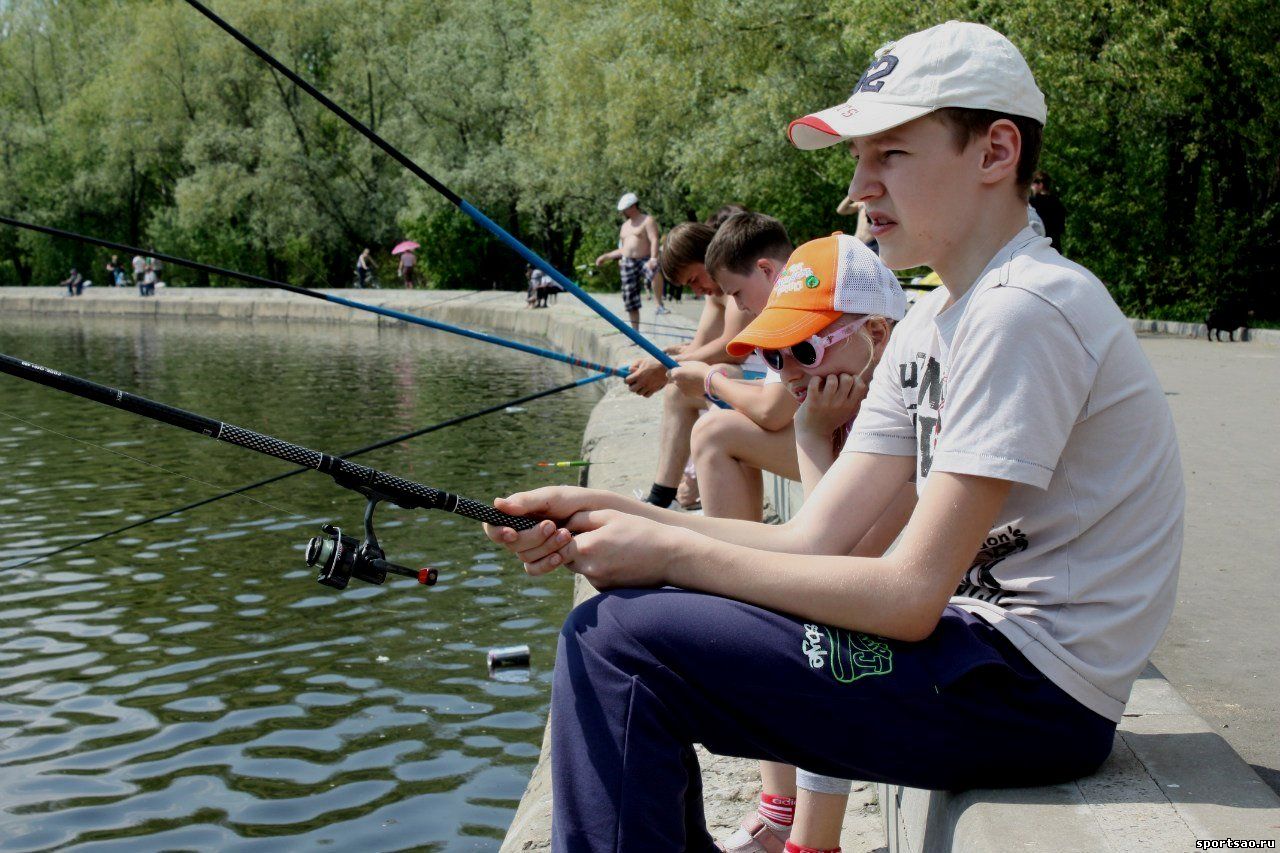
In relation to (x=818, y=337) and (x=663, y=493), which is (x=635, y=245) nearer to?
(x=663, y=493)

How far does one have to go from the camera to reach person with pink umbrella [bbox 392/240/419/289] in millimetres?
36906

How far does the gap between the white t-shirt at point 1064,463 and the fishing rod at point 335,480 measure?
0.73 m

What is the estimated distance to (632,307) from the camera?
1645cm

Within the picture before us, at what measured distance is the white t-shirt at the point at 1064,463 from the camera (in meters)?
1.91

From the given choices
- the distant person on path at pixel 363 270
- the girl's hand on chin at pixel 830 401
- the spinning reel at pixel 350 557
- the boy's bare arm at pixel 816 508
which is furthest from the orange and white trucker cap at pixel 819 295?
the distant person on path at pixel 363 270

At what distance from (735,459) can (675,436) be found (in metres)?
1.67

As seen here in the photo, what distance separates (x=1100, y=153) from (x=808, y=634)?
1885cm

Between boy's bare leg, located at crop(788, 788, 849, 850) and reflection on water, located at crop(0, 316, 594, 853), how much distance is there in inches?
76.4

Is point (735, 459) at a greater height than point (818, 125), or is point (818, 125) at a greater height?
point (818, 125)

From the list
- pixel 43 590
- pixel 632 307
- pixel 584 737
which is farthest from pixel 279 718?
pixel 632 307

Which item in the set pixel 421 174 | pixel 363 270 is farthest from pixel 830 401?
pixel 363 270

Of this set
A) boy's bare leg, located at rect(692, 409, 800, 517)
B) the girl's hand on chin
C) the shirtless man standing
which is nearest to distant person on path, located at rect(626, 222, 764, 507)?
boy's bare leg, located at rect(692, 409, 800, 517)

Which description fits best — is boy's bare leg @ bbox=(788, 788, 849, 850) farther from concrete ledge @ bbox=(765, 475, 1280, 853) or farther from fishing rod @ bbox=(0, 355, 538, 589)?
fishing rod @ bbox=(0, 355, 538, 589)
